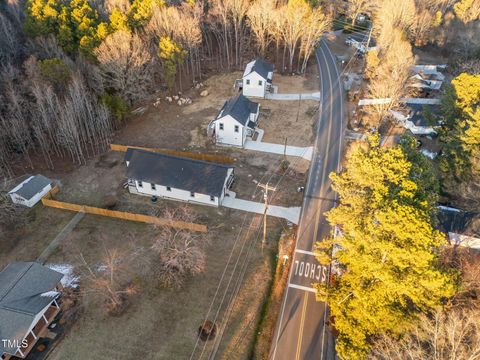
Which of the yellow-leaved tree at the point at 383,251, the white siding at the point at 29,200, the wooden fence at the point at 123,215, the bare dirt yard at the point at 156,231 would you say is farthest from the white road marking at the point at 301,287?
the white siding at the point at 29,200

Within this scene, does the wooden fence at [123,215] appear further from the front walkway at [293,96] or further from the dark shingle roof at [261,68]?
the dark shingle roof at [261,68]

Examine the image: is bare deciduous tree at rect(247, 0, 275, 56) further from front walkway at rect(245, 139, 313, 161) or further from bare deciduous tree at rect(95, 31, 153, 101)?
front walkway at rect(245, 139, 313, 161)

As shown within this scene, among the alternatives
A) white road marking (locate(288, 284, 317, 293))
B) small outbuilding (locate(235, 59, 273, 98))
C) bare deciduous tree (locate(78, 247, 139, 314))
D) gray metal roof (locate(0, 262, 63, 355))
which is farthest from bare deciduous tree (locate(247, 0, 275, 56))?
gray metal roof (locate(0, 262, 63, 355))

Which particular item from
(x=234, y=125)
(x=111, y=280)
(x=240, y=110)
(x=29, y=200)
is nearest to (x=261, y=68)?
(x=240, y=110)

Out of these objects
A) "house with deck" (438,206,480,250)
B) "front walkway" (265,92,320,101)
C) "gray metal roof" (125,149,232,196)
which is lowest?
"house with deck" (438,206,480,250)

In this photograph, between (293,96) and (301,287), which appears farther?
(293,96)

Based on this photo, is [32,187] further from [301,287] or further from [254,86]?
[254,86]
